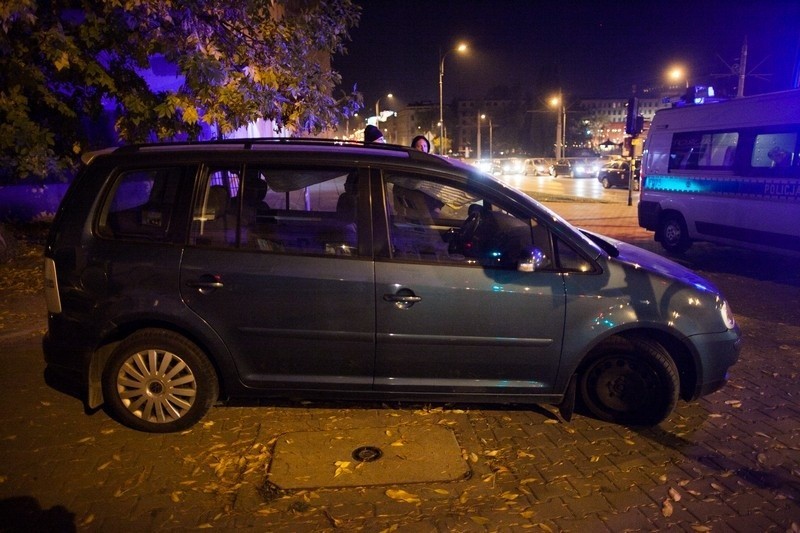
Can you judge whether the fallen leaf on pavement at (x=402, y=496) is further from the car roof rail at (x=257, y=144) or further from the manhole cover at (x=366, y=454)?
the car roof rail at (x=257, y=144)

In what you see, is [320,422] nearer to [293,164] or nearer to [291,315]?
[291,315]

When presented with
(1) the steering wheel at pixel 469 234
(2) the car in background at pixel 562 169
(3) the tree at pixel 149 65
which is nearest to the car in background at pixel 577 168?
(2) the car in background at pixel 562 169

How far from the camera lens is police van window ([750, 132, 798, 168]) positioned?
27.7ft

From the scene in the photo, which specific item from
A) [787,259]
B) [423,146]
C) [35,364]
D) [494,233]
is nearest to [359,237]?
[494,233]

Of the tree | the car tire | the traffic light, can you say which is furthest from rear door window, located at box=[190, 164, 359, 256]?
the traffic light

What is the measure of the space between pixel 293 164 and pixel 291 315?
0.99m

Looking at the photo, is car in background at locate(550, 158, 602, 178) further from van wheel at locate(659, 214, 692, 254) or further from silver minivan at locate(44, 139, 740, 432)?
silver minivan at locate(44, 139, 740, 432)

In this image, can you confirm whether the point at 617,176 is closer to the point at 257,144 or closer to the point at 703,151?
the point at 703,151

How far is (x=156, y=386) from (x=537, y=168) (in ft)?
153

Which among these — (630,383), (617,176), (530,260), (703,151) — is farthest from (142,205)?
(617,176)

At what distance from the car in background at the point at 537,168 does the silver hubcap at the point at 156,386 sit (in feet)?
150

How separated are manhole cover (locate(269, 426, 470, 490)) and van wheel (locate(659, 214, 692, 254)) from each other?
27.6ft

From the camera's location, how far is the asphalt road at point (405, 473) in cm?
301

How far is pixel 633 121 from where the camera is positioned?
1348cm
